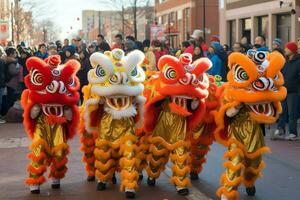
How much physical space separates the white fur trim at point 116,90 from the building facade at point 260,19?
21.3 metres

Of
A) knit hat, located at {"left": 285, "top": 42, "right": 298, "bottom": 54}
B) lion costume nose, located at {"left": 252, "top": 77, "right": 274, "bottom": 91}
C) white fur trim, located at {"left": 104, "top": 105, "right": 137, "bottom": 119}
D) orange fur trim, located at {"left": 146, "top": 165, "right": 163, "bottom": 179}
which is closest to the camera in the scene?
lion costume nose, located at {"left": 252, "top": 77, "right": 274, "bottom": 91}

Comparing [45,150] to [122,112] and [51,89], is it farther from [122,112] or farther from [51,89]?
[122,112]

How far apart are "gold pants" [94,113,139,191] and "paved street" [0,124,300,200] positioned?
0.93 ft

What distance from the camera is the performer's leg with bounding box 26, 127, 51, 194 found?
7465 millimetres

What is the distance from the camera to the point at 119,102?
7.37 metres

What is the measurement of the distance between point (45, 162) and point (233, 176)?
2451 mm

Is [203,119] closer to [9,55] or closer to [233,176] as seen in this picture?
[233,176]

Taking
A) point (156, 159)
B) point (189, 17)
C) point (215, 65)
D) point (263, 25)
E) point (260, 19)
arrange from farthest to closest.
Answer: point (189, 17)
point (260, 19)
point (263, 25)
point (215, 65)
point (156, 159)

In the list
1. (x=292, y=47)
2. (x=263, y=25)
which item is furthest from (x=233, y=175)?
(x=263, y=25)

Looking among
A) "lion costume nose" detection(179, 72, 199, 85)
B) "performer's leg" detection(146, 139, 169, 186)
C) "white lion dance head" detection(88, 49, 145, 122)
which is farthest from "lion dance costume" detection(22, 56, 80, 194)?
"lion costume nose" detection(179, 72, 199, 85)

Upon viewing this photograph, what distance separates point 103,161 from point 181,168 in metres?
0.99

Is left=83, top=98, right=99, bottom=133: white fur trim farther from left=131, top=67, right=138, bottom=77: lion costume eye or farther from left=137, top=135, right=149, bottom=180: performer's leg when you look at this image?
left=137, top=135, right=149, bottom=180: performer's leg

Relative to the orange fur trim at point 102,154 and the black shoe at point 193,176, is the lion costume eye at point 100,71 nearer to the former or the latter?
the orange fur trim at point 102,154

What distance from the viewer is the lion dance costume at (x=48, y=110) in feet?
24.1
